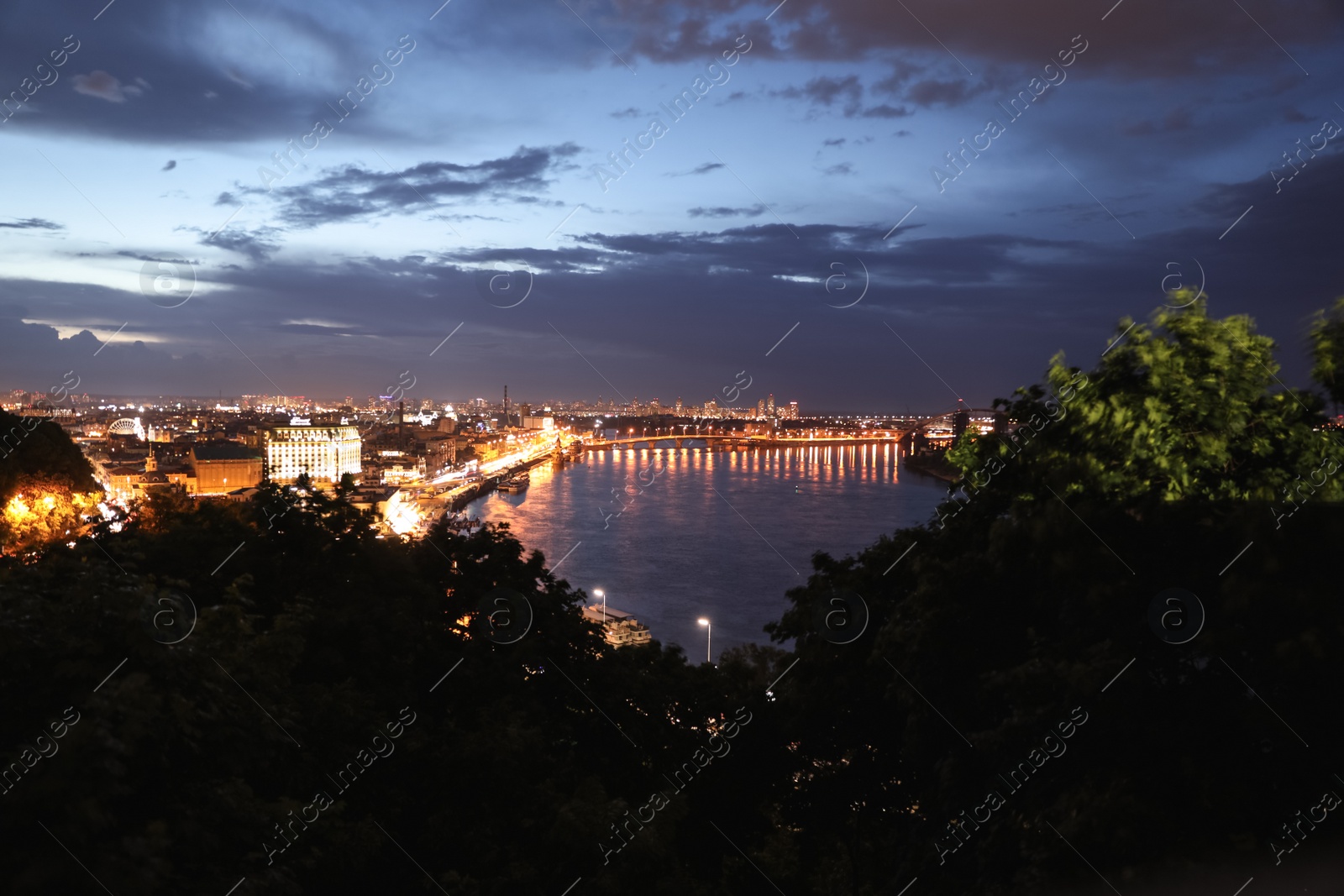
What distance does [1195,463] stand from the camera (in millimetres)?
2115

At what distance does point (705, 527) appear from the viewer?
1648 centimetres

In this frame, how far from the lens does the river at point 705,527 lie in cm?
1052

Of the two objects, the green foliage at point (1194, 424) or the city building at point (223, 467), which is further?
the city building at point (223, 467)

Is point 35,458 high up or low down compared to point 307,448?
up

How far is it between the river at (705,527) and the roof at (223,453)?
Answer: 6249 mm

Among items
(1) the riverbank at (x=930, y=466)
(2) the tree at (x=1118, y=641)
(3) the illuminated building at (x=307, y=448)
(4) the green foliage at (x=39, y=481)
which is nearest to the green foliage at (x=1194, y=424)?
(2) the tree at (x=1118, y=641)

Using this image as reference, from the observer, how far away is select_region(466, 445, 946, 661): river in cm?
1052

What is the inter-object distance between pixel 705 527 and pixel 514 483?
36.0 ft

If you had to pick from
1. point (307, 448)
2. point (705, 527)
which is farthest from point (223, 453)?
point (705, 527)

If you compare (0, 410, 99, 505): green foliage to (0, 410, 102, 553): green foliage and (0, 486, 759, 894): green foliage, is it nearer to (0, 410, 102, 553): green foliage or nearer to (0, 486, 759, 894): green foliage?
(0, 410, 102, 553): green foliage

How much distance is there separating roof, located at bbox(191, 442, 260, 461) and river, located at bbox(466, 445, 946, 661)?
6249 millimetres

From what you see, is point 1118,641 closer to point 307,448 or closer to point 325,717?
point 325,717

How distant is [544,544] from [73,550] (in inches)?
452

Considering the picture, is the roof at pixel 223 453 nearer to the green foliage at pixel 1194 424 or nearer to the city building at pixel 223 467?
the city building at pixel 223 467
